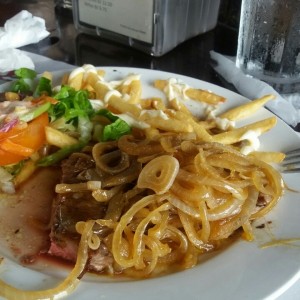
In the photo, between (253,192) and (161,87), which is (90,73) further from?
(253,192)

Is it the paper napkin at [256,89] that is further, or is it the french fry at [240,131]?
the paper napkin at [256,89]

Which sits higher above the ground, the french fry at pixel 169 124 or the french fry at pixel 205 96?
the french fry at pixel 169 124

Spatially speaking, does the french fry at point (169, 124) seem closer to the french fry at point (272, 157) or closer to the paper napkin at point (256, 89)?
the french fry at point (272, 157)

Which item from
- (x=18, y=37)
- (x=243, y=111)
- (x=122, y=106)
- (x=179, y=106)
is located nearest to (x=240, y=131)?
(x=243, y=111)

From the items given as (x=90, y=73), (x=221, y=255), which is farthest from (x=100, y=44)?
(x=221, y=255)

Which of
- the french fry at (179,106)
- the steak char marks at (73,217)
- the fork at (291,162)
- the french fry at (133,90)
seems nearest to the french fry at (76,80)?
the french fry at (133,90)

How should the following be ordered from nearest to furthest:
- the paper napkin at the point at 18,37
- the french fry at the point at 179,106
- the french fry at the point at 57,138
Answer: the french fry at the point at 57,138 < the french fry at the point at 179,106 < the paper napkin at the point at 18,37

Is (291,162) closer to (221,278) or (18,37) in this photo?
(221,278)
